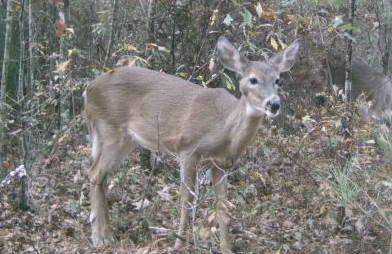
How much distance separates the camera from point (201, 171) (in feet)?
23.6

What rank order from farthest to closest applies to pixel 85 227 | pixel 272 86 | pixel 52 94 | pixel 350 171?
pixel 52 94 < pixel 85 227 < pixel 272 86 < pixel 350 171

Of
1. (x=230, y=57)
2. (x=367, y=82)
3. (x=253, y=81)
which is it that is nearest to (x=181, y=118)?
(x=230, y=57)

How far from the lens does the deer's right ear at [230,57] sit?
287 inches

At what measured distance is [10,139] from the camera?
30.1 ft

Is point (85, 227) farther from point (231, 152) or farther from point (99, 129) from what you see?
point (231, 152)

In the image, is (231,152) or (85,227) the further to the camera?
(85,227)

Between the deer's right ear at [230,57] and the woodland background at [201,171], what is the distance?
25.5 inches

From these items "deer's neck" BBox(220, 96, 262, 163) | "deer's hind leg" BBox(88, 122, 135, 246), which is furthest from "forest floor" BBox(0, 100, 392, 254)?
"deer's neck" BBox(220, 96, 262, 163)

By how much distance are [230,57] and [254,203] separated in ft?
5.60

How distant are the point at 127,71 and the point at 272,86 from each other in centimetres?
179

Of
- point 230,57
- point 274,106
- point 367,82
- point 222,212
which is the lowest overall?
point 367,82

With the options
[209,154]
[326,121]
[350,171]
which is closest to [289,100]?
[326,121]

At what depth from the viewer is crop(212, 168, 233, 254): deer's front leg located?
5844 mm

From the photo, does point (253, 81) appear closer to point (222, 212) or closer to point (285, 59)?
point (285, 59)
